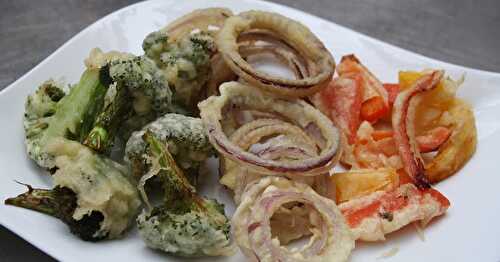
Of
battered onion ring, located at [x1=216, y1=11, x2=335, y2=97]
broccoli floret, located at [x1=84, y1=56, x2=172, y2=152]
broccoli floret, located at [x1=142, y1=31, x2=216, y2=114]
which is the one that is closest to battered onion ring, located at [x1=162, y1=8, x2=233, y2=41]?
battered onion ring, located at [x1=216, y1=11, x2=335, y2=97]

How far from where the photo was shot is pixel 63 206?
2309 mm

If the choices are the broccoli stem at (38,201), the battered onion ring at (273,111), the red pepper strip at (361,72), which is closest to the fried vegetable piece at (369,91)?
the red pepper strip at (361,72)

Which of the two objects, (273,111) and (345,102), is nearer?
(273,111)

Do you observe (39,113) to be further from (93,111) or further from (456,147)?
(456,147)

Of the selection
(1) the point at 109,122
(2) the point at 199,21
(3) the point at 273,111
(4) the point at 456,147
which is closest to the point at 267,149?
(3) the point at 273,111

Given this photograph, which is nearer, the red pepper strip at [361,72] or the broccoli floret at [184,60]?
the broccoli floret at [184,60]

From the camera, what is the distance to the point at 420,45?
4.67m

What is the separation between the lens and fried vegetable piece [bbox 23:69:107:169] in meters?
2.63

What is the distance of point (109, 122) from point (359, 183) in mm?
978

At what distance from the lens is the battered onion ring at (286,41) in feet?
8.93

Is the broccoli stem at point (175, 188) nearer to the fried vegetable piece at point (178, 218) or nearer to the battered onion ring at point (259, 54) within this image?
the fried vegetable piece at point (178, 218)

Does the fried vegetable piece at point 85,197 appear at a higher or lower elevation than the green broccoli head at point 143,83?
lower

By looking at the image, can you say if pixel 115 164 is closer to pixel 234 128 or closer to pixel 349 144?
pixel 234 128

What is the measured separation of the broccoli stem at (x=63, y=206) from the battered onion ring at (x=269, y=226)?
1.55ft
